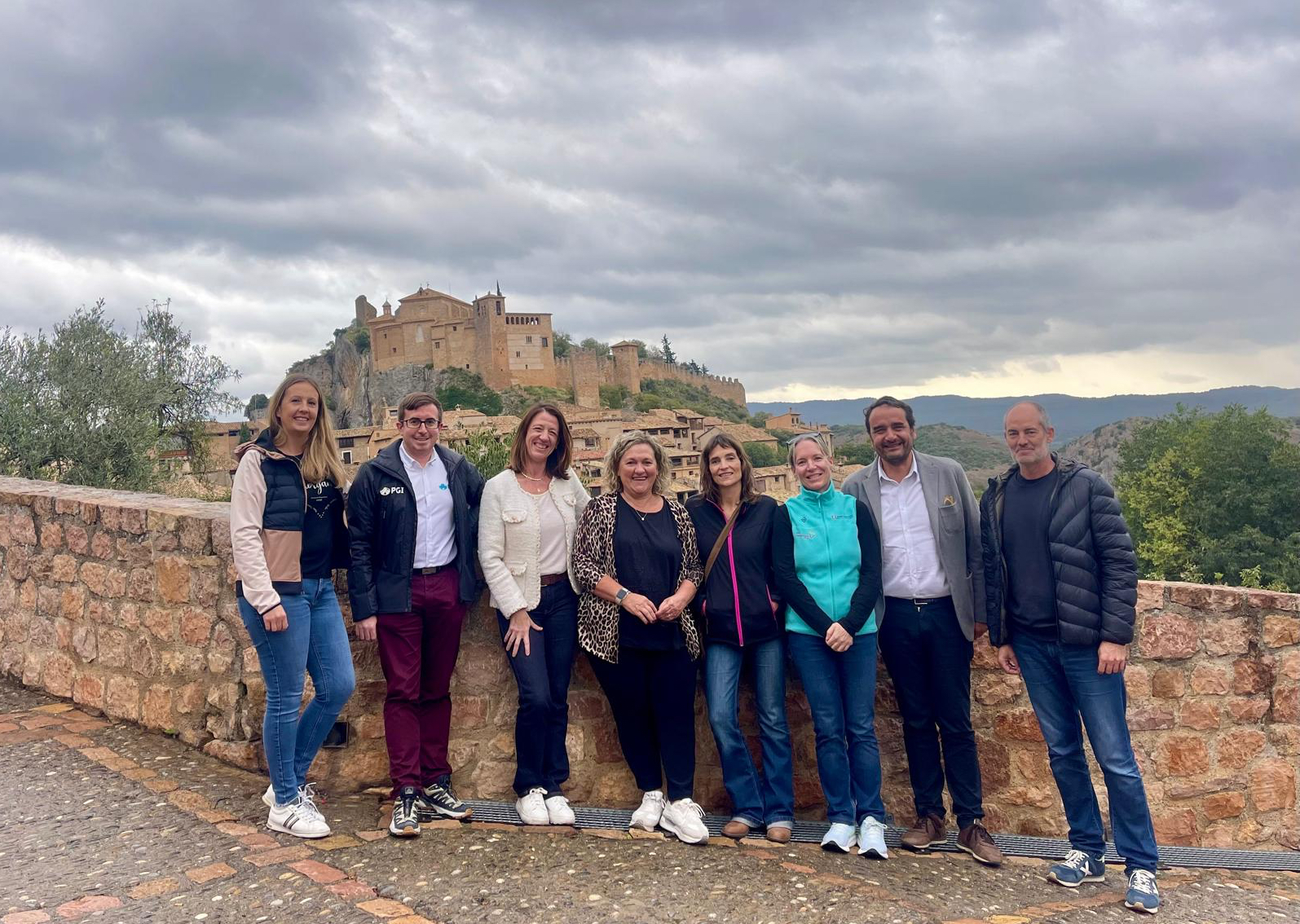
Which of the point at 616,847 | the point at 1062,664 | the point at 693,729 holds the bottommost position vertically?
the point at 616,847

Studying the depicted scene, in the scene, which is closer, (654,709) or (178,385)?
(654,709)

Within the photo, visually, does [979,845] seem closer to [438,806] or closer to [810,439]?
[810,439]

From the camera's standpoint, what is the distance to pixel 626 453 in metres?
4.20

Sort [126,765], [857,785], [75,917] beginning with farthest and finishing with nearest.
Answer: [126,765], [857,785], [75,917]

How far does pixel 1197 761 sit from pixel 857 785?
1.80 meters

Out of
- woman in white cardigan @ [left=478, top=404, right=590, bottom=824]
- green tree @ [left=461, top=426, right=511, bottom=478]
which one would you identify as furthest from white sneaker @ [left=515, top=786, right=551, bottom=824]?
green tree @ [left=461, top=426, right=511, bottom=478]

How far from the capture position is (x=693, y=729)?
4.28 meters

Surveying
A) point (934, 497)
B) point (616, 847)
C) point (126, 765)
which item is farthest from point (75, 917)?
point (934, 497)

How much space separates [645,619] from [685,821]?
88 cm

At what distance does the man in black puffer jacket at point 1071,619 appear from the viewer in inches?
152

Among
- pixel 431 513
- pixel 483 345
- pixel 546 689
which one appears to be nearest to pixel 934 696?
pixel 546 689

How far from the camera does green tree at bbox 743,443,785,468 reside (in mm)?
64688

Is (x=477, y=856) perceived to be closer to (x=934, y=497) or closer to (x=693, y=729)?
(x=693, y=729)

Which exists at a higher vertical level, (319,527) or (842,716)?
(319,527)
